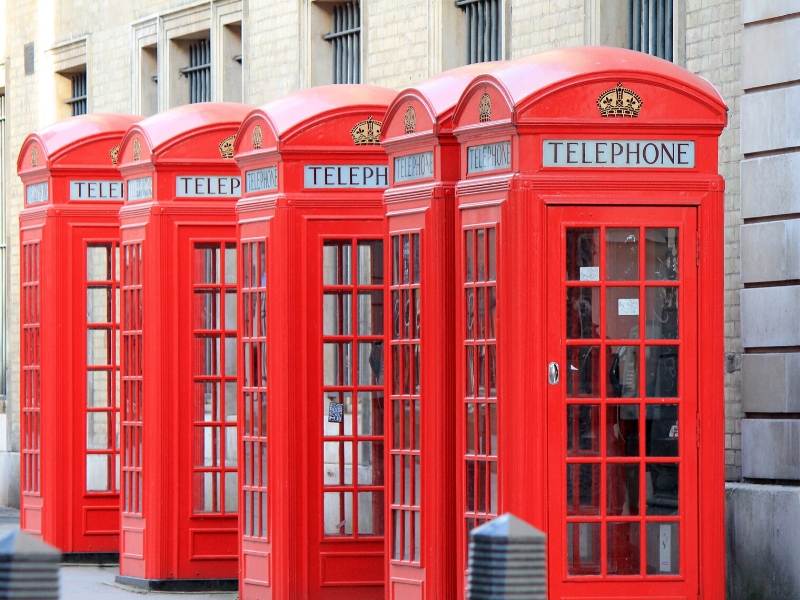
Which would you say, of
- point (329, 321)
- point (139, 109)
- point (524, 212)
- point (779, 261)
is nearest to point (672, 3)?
point (779, 261)

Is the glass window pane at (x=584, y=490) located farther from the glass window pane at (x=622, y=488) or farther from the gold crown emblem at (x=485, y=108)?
the gold crown emblem at (x=485, y=108)

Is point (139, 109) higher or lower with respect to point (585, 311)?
higher

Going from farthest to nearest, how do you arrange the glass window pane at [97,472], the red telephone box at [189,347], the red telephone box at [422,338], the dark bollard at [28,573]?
the glass window pane at [97,472] → the red telephone box at [189,347] → the red telephone box at [422,338] → the dark bollard at [28,573]

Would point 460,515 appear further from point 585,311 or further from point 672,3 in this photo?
point 672,3

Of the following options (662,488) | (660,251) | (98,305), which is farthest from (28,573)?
(98,305)

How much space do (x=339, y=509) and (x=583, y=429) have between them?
266 cm

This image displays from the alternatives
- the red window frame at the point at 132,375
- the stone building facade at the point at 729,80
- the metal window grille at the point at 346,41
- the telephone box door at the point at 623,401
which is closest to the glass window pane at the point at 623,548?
the telephone box door at the point at 623,401

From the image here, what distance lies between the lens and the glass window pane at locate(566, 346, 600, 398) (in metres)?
9.80

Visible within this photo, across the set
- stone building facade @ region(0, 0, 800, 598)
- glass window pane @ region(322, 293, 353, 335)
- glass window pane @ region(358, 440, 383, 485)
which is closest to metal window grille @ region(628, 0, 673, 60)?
stone building facade @ region(0, 0, 800, 598)

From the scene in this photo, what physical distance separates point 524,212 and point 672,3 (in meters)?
4.29

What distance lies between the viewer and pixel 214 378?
13.5 m

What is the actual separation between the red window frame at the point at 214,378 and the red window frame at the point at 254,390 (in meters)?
0.96

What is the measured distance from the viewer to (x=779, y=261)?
39.0 ft

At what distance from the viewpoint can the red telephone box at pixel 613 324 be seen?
9734 millimetres
